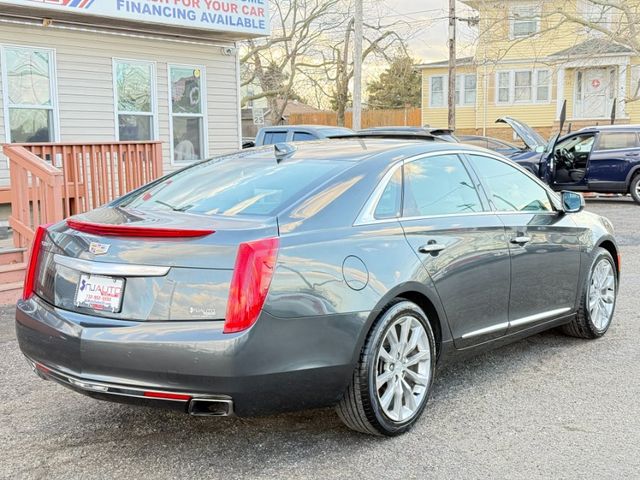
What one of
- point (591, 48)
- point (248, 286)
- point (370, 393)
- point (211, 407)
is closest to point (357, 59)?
point (591, 48)

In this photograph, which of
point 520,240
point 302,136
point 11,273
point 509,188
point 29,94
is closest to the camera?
point 520,240

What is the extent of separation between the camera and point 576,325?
18.6ft

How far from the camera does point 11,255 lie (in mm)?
7508

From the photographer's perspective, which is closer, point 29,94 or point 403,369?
point 403,369

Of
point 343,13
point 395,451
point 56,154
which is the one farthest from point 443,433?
point 343,13

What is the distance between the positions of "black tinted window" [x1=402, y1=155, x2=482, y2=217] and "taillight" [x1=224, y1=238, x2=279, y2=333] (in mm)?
1122

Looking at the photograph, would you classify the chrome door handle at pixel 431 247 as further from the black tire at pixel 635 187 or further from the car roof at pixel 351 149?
the black tire at pixel 635 187

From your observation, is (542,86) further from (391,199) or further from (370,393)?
(370,393)

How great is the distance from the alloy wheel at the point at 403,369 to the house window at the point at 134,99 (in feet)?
32.6

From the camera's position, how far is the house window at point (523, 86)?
109ft

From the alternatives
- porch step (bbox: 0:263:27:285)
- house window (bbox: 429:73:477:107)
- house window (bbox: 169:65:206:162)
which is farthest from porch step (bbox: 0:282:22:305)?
house window (bbox: 429:73:477:107)

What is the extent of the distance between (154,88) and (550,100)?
2411 centimetres

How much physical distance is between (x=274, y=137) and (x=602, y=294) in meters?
8.30

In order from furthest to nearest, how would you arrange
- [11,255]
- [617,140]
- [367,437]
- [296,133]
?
1. [617,140]
2. [296,133]
3. [11,255]
4. [367,437]
